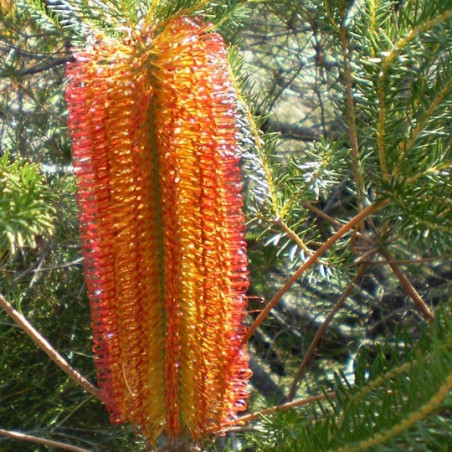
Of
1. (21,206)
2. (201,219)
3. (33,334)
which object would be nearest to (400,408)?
(201,219)

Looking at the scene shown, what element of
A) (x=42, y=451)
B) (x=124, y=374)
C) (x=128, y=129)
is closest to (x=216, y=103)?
(x=128, y=129)

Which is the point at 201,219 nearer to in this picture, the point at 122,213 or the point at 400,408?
the point at 122,213

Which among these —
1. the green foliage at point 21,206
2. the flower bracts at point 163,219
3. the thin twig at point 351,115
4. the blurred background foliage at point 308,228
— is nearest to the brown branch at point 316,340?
the blurred background foliage at point 308,228

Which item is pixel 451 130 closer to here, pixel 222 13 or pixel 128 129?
pixel 222 13

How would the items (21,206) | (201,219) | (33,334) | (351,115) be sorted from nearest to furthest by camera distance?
(21,206), (201,219), (33,334), (351,115)

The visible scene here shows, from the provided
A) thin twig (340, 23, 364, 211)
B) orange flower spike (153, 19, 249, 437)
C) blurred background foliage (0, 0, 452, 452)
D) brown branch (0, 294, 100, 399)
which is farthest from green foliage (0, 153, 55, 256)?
thin twig (340, 23, 364, 211)

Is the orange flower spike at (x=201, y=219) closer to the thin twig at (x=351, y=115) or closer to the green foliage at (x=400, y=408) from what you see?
the green foliage at (x=400, y=408)

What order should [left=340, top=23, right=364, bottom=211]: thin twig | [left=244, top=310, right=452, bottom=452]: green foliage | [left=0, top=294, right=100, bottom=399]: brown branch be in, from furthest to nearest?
[left=340, top=23, right=364, bottom=211]: thin twig
[left=0, top=294, right=100, bottom=399]: brown branch
[left=244, top=310, right=452, bottom=452]: green foliage

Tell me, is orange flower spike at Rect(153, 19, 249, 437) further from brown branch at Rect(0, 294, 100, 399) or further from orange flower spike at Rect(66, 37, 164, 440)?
brown branch at Rect(0, 294, 100, 399)
